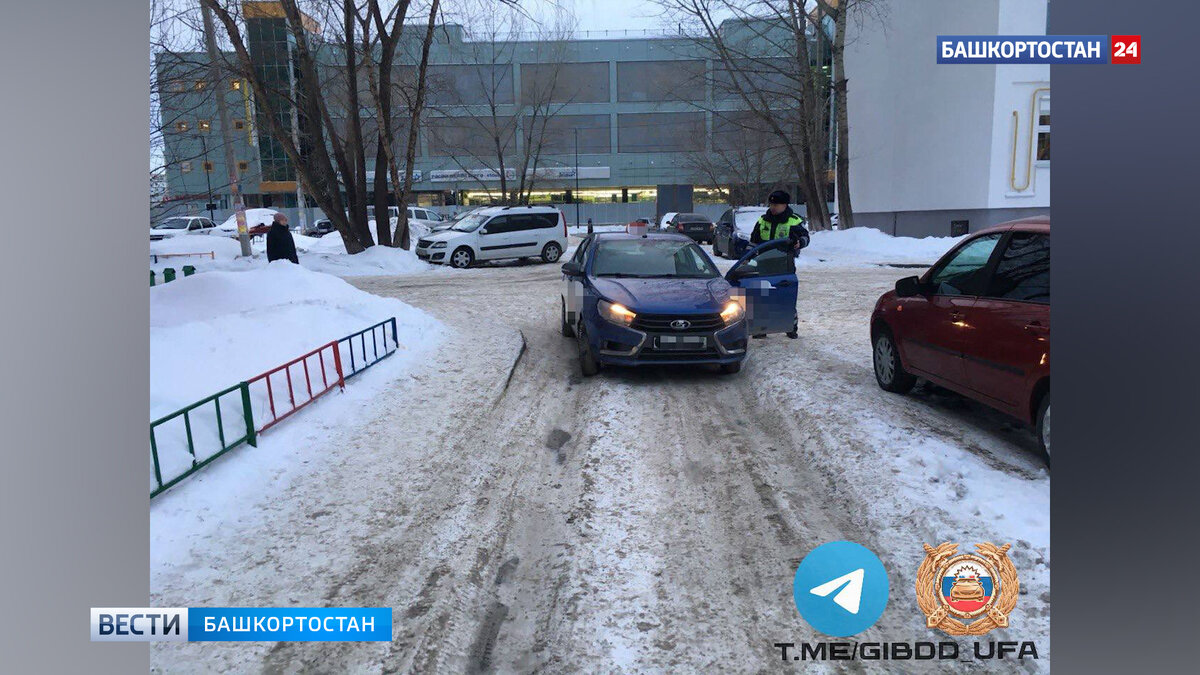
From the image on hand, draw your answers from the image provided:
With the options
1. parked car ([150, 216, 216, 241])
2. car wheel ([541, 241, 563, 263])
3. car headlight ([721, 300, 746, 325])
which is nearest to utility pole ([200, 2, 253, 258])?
car wheel ([541, 241, 563, 263])

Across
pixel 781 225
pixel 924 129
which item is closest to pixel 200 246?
pixel 781 225

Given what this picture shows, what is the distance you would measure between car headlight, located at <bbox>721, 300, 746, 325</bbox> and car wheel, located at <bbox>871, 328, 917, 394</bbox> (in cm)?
138

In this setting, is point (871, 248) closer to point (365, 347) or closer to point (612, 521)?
point (365, 347)

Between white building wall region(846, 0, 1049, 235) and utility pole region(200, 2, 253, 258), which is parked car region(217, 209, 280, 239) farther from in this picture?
white building wall region(846, 0, 1049, 235)

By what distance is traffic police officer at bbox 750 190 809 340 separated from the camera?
8.83 metres

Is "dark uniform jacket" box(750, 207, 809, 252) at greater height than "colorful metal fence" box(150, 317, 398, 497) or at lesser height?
greater

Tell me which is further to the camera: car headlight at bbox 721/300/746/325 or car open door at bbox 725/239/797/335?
car open door at bbox 725/239/797/335

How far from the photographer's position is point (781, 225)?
9.06 m

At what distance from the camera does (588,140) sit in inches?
2317

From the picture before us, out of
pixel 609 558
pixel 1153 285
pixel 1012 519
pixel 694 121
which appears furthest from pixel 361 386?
pixel 694 121

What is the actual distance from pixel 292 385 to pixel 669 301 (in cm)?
375

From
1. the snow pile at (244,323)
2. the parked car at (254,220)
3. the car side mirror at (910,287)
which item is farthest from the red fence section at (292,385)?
the parked car at (254,220)

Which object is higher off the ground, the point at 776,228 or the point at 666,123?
the point at 666,123

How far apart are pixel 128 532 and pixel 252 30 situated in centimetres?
2337
